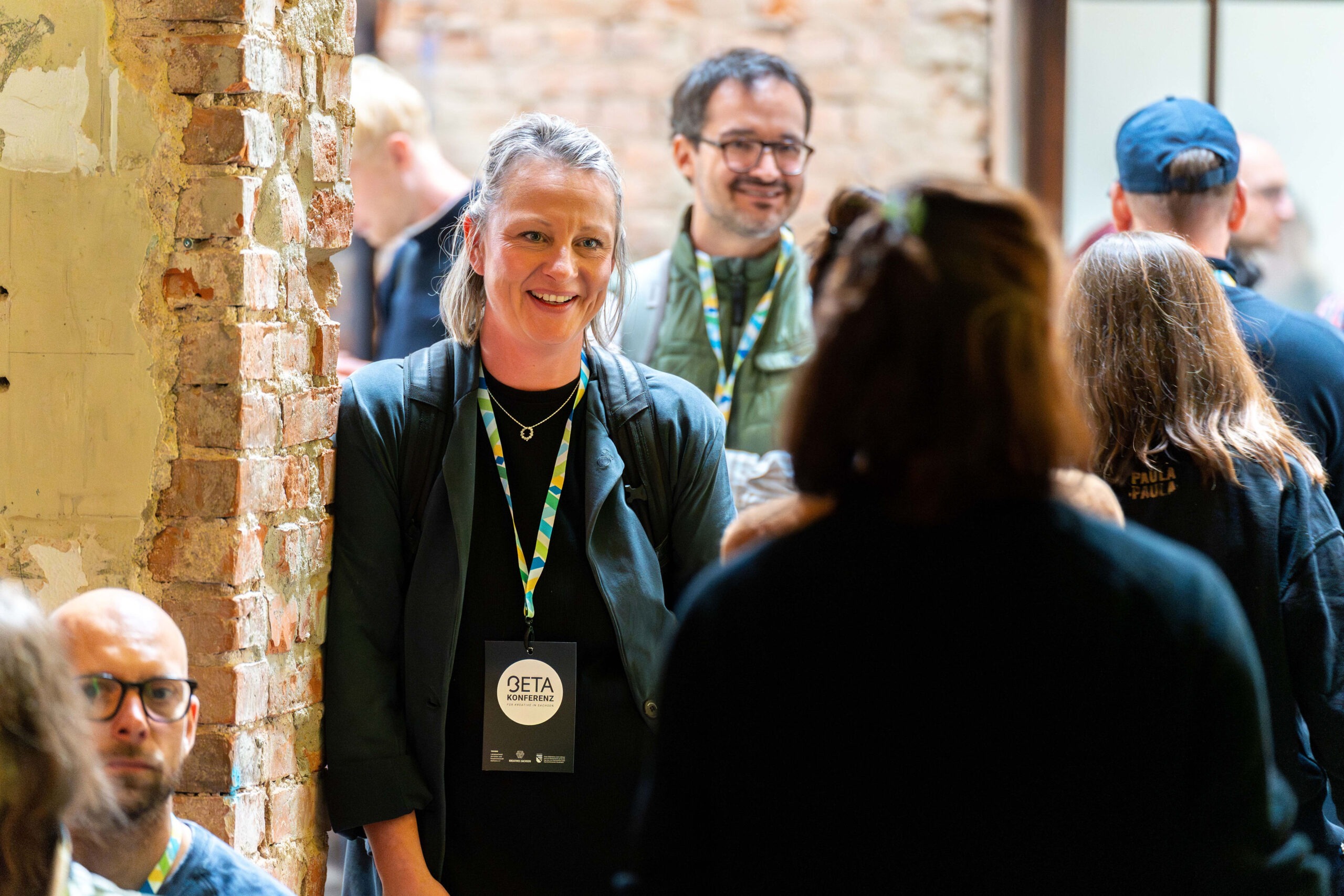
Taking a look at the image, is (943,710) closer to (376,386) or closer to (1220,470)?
(1220,470)

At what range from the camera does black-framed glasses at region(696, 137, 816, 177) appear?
3.49 meters

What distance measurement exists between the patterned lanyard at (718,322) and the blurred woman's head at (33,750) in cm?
207

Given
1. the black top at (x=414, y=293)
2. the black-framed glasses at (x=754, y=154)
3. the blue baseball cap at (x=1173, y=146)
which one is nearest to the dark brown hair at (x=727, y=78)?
the black-framed glasses at (x=754, y=154)

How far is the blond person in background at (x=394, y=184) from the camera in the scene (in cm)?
386

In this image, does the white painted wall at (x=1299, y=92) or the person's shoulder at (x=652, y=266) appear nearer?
the person's shoulder at (x=652, y=266)

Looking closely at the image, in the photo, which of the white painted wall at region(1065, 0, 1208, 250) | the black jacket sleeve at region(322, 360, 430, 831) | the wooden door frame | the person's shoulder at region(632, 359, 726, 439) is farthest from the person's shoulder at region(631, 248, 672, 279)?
the white painted wall at region(1065, 0, 1208, 250)

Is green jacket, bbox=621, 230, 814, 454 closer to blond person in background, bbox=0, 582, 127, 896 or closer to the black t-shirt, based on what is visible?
the black t-shirt

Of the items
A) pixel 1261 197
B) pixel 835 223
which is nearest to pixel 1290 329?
pixel 835 223

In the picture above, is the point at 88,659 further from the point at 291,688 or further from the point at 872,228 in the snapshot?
the point at 872,228

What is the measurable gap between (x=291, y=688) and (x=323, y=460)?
1.21ft

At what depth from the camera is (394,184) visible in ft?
14.2

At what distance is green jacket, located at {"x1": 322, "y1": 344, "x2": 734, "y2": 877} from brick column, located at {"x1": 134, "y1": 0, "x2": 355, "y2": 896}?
0.33ft

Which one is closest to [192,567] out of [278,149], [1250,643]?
[278,149]

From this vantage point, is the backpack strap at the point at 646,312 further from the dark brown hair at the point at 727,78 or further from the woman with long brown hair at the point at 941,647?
the woman with long brown hair at the point at 941,647
